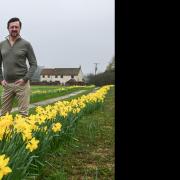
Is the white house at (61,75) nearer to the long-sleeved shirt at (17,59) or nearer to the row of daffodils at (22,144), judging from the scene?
the long-sleeved shirt at (17,59)

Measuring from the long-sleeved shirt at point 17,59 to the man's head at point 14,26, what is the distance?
122 millimetres

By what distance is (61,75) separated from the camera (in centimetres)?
12331

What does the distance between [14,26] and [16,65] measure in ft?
1.72

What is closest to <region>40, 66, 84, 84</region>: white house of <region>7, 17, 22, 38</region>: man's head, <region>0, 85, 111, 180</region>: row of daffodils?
<region>7, 17, 22, 38</region>: man's head

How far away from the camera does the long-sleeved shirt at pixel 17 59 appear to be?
5.38 meters

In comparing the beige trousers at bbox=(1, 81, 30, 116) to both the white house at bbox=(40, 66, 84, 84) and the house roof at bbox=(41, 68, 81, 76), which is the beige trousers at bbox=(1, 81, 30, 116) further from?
the house roof at bbox=(41, 68, 81, 76)

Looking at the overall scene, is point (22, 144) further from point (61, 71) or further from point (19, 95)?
point (61, 71)

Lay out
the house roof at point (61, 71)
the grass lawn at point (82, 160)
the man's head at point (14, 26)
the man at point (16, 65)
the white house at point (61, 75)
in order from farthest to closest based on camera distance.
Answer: the house roof at point (61, 71)
the white house at point (61, 75)
the man at point (16, 65)
the man's head at point (14, 26)
the grass lawn at point (82, 160)

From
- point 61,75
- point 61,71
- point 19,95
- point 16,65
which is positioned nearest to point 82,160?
point 19,95

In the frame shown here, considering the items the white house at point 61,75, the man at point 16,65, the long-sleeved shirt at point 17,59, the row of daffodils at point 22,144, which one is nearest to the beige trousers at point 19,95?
the man at point 16,65

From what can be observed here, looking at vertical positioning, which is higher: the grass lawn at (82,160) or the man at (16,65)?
the man at (16,65)
